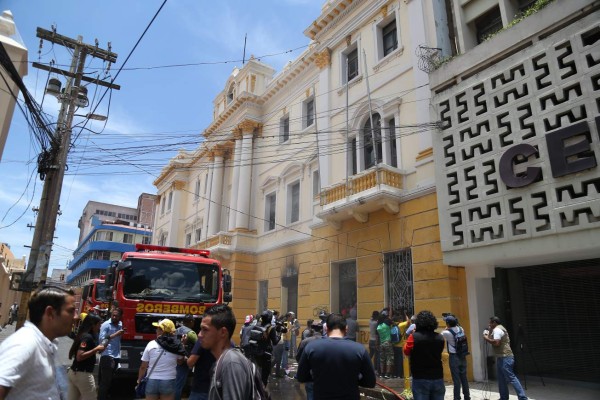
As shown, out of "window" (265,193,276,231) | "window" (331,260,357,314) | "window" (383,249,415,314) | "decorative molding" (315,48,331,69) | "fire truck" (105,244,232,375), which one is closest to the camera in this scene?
"fire truck" (105,244,232,375)

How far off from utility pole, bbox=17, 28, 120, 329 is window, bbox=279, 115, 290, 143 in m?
8.96

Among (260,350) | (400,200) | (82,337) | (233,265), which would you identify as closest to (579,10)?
(400,200)

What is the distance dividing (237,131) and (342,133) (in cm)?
907

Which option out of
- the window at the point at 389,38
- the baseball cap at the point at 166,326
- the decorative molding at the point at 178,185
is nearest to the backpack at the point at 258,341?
the baseball cap at the point at 166,326

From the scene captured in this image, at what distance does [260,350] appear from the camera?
6961 millimetres

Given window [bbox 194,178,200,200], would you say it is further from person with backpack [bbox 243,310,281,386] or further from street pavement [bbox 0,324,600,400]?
person with backpack [bbox 243,310,281,386]

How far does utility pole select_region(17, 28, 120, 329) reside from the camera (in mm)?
10352

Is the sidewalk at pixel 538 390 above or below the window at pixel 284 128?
below

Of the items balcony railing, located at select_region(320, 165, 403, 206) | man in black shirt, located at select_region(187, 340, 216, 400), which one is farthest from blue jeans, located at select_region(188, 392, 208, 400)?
balcony railing, located at select_region(320, 165, 403, 206)

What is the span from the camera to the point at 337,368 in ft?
11.7

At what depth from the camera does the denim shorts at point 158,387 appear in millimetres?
5152

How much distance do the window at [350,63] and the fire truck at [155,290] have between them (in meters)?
9.88

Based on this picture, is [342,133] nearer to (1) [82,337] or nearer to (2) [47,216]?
(2) [47,216]

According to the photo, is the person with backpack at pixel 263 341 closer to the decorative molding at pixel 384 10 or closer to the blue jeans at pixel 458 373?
the blue jeans at pixel 458 373
